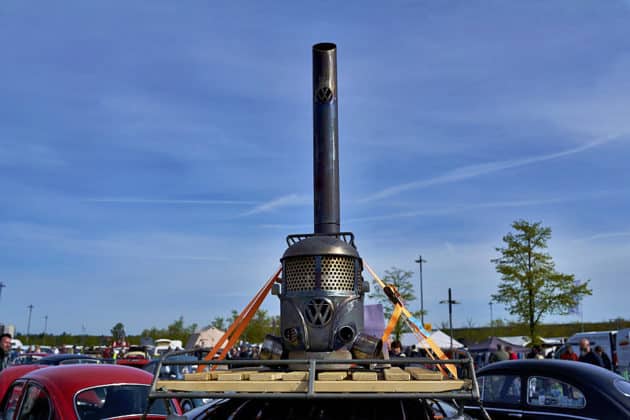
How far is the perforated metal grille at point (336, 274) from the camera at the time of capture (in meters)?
4.71

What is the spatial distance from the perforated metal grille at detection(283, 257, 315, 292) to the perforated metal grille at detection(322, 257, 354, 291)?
3.7 inches

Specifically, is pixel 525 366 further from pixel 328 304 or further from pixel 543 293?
pixel 543 293

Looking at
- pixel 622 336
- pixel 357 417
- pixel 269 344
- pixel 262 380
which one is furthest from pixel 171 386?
pixel 622 336

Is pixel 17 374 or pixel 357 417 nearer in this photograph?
pixel 357 417

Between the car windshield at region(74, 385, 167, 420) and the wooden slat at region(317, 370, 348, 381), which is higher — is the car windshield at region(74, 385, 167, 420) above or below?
below

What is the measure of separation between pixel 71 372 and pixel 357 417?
3825mm

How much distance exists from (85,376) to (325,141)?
326 cm

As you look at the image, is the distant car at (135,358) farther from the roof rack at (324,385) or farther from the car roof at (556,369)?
the roof rack at (324,385)

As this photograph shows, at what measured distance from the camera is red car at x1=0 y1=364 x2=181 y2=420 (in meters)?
5.61

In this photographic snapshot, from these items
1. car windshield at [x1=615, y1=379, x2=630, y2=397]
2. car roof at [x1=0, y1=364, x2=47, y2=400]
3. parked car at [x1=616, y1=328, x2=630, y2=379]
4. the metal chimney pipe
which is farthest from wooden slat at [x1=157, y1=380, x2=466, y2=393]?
parked car at [x1=616, y1=328, x2=630, y2=379]

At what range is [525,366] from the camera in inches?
309

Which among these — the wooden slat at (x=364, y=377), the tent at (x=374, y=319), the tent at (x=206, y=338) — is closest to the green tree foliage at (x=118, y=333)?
the tent at (x=206, y=338)

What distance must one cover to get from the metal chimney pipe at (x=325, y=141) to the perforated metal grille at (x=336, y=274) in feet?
1.86

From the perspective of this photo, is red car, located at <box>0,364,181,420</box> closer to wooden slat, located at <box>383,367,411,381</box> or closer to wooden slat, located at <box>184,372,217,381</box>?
wooden slat, located at <box>184,372,217,381</box>
